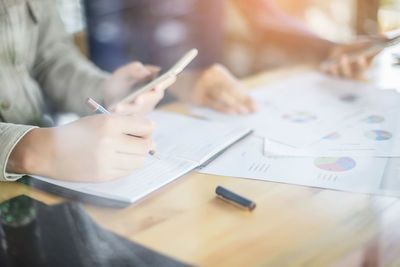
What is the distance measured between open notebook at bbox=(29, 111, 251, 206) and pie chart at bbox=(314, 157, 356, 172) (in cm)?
12

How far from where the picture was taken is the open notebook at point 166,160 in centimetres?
43

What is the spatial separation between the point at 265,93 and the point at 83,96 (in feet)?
1.17

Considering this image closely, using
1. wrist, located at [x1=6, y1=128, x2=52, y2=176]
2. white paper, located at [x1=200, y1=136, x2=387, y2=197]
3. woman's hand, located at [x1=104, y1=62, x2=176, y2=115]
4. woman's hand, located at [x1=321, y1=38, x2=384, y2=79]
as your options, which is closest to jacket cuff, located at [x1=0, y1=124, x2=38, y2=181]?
wrist, located at [x1=6, y1=128, x2=52, y2=176]

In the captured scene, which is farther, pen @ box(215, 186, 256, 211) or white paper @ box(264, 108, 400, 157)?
white paper @ box(264, 108, 400, 157)

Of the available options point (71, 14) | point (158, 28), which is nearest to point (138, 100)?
point (71, 14)

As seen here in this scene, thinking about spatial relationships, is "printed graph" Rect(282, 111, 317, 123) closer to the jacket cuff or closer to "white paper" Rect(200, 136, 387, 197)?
"white paper" Rect(200, 136, 387, 197)

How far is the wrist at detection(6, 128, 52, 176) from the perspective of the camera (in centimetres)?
45

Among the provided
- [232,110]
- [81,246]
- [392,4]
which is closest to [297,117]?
[232,110]

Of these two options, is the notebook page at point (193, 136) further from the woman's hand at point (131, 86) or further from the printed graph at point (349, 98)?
the printed graph at point (349, 98)

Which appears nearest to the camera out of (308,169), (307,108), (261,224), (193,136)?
(261,224)

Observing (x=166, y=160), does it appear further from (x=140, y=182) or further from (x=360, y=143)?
(x=360, y=143)

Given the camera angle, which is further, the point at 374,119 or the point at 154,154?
the point at 374,119

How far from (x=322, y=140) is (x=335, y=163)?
8cm

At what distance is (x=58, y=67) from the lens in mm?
797
